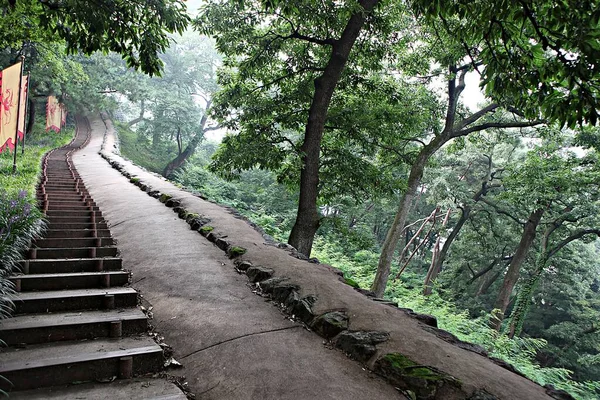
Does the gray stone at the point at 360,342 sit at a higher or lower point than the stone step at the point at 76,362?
higher

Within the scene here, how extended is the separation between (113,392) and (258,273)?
2.48 meters

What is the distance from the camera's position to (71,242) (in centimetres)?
529

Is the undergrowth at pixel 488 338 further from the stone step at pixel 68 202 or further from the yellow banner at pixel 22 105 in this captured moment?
the yellow banner at pixel 22 105

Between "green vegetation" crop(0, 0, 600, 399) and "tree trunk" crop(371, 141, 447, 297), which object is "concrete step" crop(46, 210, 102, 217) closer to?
"green vegetation" crop(0, 0, 600, 399)

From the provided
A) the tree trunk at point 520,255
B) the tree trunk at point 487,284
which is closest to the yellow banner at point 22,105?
the tree trunk at point 520,255

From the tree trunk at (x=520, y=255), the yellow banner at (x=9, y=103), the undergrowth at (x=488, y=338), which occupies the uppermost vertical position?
the yellow banner at (x=9, y=103)

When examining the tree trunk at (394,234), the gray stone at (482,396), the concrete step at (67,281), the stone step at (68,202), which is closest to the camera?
the gray stone at (482,396)

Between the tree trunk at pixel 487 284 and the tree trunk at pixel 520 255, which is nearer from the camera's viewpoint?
the tree trunk at pixel 520 255

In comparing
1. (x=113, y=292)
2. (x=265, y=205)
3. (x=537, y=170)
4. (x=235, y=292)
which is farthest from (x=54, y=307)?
(x=265, y=205)

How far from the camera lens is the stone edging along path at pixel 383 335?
2814 mm

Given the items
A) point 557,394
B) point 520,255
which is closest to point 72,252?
point 557,394

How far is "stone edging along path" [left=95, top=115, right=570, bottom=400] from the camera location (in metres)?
2.81

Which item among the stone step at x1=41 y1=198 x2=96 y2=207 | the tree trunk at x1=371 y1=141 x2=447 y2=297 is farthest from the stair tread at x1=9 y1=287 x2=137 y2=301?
the tree trunk at x1=371 y1=141 x2=447 y2=297

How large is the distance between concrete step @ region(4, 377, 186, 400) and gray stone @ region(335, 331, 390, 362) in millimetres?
1478
